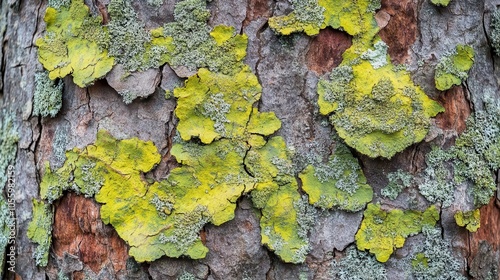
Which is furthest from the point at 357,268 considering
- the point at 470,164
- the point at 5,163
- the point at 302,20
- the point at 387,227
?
the point at 5,163

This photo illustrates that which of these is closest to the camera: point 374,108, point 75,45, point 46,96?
point 374,108

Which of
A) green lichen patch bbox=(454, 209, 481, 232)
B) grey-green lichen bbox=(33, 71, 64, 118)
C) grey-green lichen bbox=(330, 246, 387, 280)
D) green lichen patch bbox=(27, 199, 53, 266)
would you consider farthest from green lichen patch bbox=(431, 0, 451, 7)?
green lichen patch bbox=(27, 199, 53, 266)

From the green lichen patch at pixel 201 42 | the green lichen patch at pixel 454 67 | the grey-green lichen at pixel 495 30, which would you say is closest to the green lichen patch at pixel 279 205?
the green lichen patch at pixel 201 42

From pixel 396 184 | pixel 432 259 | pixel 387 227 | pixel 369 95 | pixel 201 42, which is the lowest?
pixel 432 259

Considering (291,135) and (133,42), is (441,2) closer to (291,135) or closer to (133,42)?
(291,135)

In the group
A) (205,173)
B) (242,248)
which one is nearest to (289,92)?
(205,173)

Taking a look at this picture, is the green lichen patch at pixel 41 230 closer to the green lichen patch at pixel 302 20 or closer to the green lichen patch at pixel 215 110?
the green lichen patch at pixel 215 110
